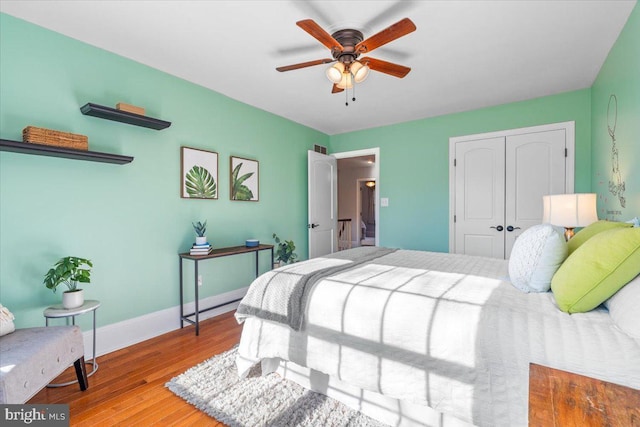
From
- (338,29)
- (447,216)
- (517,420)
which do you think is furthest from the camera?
(447,216)

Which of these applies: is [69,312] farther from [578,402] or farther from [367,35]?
[367,35]

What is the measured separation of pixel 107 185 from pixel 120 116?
580mm

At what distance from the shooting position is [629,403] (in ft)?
2.21

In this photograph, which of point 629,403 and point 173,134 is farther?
point 173,134

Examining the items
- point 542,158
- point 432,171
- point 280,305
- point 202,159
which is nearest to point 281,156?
point 202,159

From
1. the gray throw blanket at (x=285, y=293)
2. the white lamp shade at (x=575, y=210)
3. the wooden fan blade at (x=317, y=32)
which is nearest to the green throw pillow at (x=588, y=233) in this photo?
the white lamp shade at (x=575, y=210)

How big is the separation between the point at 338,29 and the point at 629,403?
2.36m

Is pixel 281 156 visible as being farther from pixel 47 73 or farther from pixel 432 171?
pixel 47 73

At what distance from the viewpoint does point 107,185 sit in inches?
96.0

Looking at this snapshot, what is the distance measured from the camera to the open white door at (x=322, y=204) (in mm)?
4469

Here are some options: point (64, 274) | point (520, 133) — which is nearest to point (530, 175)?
point (520, 133)

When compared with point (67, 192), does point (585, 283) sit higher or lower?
lower

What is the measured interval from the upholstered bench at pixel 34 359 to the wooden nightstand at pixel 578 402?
6.45 feet

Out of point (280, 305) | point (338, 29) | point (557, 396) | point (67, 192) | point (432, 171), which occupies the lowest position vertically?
point (280, 305)
